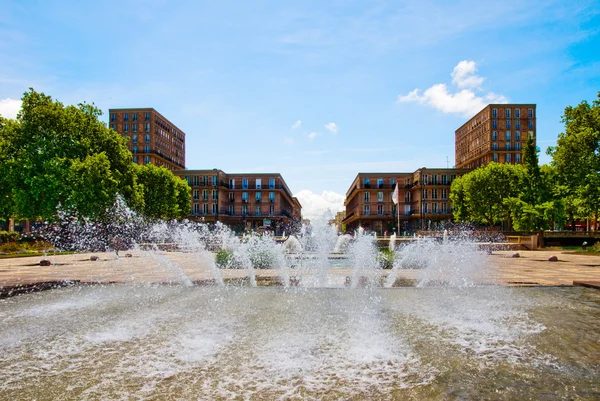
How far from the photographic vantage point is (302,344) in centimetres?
657

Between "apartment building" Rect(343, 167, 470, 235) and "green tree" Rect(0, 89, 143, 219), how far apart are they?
62.6 metres

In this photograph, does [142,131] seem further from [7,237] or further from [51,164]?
[51,164]

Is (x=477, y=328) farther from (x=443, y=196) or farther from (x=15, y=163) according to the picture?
(x=443, y=196)

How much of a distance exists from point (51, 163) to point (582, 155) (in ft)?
107

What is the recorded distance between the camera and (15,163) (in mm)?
29500

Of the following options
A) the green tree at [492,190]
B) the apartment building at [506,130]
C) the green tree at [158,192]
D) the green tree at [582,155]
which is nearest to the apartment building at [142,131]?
the green tree at [158,192]

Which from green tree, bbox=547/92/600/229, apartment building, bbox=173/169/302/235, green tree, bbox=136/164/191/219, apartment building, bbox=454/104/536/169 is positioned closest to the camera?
green tree, bbox=547/92/600/229

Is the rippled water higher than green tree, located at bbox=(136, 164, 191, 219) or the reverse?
the reverse

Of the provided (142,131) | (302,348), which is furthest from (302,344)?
(142,131)

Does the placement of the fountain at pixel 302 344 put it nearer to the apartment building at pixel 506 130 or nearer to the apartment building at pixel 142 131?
the apartment building at pixel 142 131

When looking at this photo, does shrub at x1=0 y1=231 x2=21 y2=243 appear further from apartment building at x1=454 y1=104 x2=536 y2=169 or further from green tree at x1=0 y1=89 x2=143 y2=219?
apartment building at x1=454 y1=104 x2=536 y2=169

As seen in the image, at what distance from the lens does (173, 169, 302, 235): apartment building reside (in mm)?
91625

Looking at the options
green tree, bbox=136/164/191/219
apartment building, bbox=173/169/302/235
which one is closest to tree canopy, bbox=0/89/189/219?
green tree, bbox=136/164/191/219

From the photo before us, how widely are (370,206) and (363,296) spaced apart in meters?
83.4
